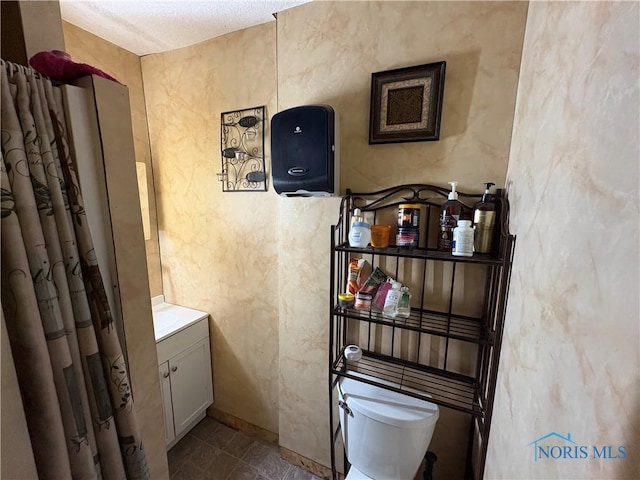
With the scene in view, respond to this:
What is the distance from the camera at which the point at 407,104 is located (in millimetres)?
1028

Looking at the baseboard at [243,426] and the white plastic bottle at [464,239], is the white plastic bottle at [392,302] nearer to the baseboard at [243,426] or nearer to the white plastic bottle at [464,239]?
the white plastic bottle at [464,239]

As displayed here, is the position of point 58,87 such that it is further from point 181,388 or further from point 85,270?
point 181,388

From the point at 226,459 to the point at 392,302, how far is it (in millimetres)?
1470

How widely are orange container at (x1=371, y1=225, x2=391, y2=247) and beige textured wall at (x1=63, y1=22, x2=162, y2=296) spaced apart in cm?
143

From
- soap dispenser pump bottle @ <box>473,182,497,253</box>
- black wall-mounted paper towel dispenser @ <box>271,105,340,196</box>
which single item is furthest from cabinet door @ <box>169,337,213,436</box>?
soap dispenser pump bottle @ <box>473,182,497,253</box>

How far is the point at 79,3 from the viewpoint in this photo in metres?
1.17

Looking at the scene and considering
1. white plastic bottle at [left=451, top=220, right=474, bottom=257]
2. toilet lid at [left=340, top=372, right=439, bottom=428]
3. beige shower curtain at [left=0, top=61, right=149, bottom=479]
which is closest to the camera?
beige shower curtain at [left=0, top=61, right=149, bottom=479]

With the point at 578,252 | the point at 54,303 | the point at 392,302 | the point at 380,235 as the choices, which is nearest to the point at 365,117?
the point at 380,235

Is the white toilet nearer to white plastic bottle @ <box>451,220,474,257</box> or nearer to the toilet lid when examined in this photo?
the toilet lid

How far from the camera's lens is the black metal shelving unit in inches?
36.9

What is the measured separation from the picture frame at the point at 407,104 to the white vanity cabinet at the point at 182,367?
4.93ft

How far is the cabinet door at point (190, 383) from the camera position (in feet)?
5.00

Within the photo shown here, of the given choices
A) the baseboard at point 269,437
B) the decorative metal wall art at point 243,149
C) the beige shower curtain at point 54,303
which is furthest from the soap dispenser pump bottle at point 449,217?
the baseboard at point 269,437

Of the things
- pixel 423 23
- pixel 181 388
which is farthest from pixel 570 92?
pixel 181 388
